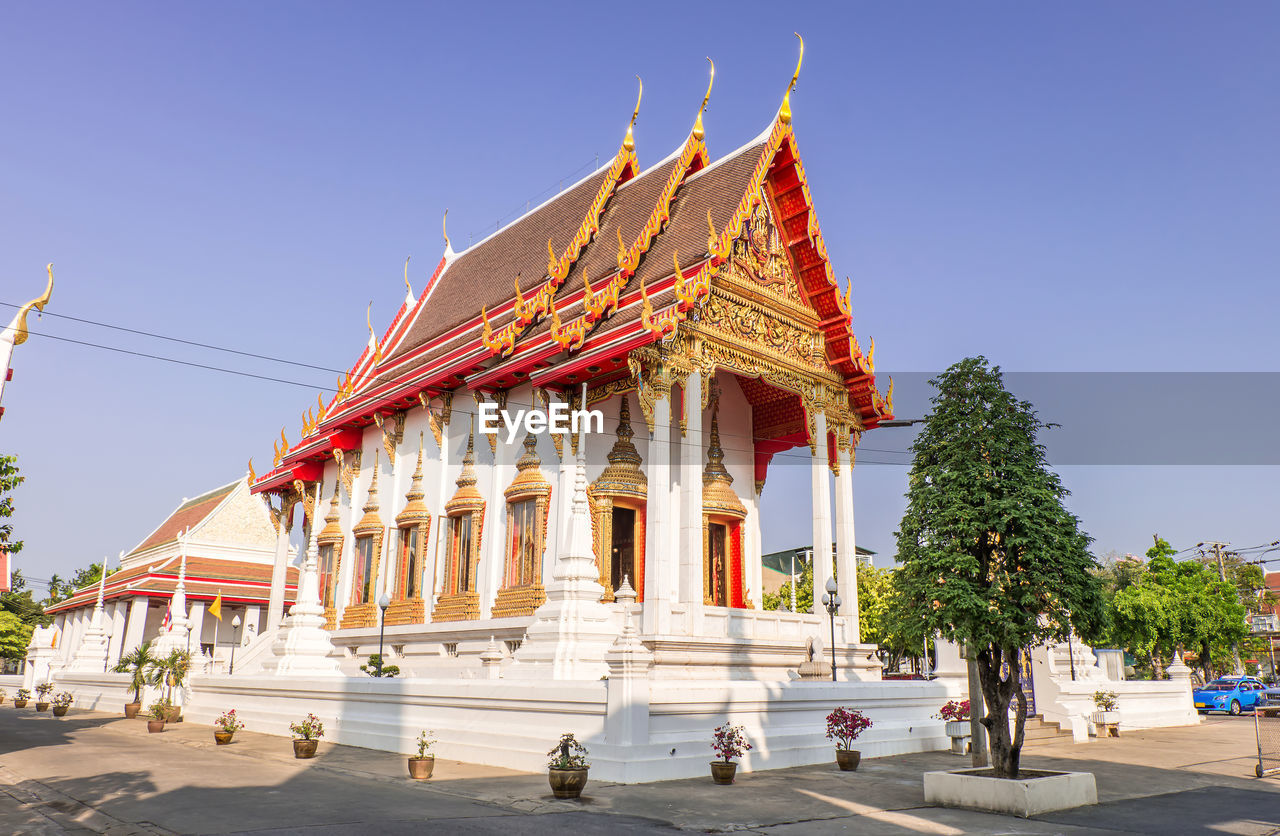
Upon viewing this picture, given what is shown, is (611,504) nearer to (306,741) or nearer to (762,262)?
(762,262)

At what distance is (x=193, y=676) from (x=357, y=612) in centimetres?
373

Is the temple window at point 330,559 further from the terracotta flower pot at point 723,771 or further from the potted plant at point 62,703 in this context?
the terracotta flower pot at point 723,771

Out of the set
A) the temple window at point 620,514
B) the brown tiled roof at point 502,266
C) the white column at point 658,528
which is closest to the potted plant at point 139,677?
the brown tiled roof at point 502,266

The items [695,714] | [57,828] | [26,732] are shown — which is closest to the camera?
[57,828]

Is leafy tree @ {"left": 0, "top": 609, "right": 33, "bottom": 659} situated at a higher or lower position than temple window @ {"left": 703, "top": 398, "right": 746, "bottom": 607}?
lower

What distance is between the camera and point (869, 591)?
39312 millimetres

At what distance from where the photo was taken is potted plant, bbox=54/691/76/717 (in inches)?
847

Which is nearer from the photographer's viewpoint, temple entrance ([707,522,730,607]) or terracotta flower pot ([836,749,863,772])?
terracotta flower pot ([836,749,863,772])

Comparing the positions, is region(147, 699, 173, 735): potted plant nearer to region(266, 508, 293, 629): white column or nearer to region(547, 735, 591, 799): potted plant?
region(266, 508, 293, 629): white column

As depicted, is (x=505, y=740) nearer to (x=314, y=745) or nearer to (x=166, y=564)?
(x=314, y=745)

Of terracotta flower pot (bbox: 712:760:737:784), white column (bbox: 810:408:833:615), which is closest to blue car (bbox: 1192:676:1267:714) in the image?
white column (bbox: 810:408:833:615)

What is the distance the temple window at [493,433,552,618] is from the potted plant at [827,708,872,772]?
21.9 ft

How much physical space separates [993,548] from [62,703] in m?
22.5

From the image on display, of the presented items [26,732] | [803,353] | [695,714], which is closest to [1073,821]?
[695,714]
